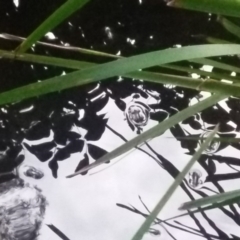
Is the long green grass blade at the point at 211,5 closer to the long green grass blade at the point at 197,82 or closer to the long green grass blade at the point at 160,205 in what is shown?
the long green grass blade at the point at 197,82

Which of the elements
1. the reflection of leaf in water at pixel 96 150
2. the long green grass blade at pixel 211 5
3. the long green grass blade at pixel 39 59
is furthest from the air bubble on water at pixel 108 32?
the long green grass blade at pixel 211 5

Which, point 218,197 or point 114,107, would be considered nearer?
point 218,197

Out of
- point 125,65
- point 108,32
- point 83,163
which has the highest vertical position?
point 108,32

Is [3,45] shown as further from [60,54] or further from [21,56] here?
[21,56]

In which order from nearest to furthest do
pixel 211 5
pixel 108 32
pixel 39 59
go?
pixel 211 5 → pixel 39 59 → pixel 108 32

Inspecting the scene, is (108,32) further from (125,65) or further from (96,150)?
(125,65)

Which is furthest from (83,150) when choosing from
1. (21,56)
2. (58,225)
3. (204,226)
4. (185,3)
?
(185,3)

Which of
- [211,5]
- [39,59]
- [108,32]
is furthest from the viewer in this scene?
[108,32]

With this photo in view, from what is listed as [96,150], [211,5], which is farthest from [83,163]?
[211,5]

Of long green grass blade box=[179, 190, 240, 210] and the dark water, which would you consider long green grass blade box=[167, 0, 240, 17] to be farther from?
the dark water
